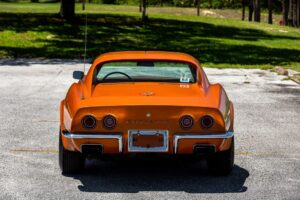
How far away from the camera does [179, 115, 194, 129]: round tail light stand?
7.13 m

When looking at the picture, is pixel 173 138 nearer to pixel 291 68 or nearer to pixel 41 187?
pixel 41 187

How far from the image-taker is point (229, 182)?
757 centimetres

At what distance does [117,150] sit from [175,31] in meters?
29.4

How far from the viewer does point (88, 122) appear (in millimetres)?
7188

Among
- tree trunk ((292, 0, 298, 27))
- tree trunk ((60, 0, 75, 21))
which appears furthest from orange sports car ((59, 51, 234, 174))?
tree trunk ((292, 0, 298, 27))

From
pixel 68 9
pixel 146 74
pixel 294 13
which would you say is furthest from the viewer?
pixel 294 13

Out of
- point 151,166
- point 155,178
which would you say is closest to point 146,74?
point 151,166

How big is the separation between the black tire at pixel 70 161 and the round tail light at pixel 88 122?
19.8 inches

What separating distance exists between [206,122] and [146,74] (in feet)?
4.54

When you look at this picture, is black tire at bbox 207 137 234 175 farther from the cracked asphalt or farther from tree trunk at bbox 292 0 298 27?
tree trunk at bbox 292 0 298 27

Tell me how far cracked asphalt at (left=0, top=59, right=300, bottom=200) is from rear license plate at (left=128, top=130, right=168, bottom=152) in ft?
1.45

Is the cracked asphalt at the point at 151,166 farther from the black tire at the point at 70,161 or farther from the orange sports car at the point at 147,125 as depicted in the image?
the orange sports car at the point at 147,125

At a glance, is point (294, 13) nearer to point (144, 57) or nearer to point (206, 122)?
point (144, 57)

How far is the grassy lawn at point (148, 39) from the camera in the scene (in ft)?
83.7
